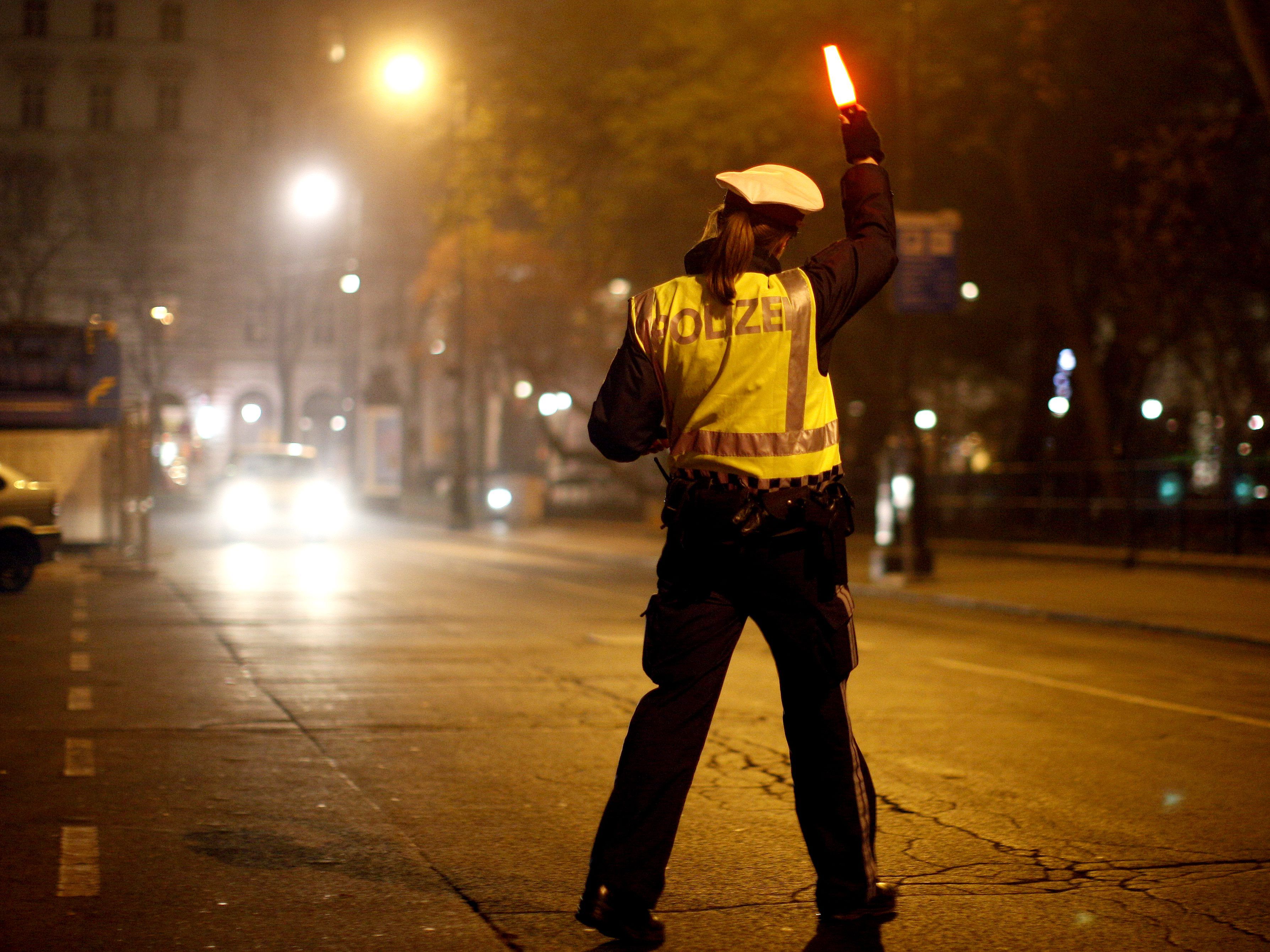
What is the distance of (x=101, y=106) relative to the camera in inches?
3049

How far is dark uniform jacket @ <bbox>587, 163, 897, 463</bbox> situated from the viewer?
428cm

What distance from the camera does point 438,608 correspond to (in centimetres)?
1582

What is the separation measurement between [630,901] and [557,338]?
1445 inches

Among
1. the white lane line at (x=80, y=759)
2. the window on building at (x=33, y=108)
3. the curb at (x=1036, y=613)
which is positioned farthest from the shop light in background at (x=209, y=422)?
the white lane line at (x=80, y=759)

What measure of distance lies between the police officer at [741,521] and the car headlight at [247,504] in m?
27.1

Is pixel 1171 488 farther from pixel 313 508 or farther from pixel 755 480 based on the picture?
pixel 755 480

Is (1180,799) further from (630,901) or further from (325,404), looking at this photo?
(325,404)

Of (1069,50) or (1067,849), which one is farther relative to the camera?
(1069,50)

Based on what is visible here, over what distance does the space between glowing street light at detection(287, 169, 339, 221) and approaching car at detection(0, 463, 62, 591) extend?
42820 mm

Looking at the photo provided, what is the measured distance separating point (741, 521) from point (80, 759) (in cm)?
411

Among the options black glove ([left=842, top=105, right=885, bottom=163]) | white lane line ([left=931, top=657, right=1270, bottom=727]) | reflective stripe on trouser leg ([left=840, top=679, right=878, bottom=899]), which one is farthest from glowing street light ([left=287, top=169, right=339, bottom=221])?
reflective stripe on trouser leg ([left=840, top=679, right=878, bottom=899])

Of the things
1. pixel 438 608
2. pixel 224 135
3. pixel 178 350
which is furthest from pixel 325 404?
pixel 438 608

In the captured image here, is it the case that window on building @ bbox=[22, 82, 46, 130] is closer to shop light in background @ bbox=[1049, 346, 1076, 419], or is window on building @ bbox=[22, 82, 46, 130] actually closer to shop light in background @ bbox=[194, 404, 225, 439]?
shop light in background @ bbox=[194, 404, 225, 439]

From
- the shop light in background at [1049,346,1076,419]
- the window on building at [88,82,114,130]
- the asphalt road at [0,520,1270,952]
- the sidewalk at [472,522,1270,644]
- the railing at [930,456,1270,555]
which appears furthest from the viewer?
the window on building at [88,82,114,130]
